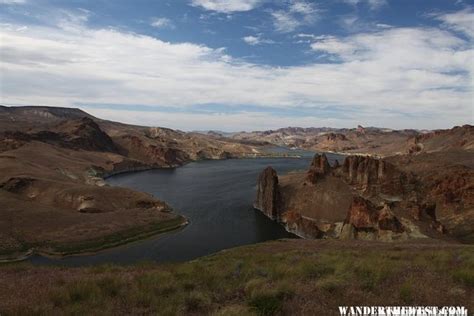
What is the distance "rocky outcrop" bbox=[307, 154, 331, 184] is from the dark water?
14.6 meters

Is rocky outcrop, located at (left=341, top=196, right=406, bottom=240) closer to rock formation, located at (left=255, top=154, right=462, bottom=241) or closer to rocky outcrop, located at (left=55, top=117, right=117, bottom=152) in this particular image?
rock formation, located at (left=255, top=154, right=462, bottom=241)

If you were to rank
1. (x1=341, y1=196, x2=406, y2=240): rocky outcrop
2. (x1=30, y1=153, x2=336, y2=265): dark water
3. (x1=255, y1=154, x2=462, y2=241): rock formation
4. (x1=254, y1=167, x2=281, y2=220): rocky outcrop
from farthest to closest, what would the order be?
(x1=254, y1=167, x2=281, y2=220): rocky outcrop
(x1=255, y1=154, x2=462, y2=241): rock formation
(x1=341, y1=196, x2=406, y2=240): rocky outcrop
(x1=30, y1=153, x2=336, y2=265): dark water

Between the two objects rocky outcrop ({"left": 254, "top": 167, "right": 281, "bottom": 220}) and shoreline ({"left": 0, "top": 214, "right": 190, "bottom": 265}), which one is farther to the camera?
rocky outcrop ({"left": 254, "top": 167, "right": 281, "bottom": 220})

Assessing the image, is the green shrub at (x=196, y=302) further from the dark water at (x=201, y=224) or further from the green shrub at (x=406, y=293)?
the dark water at (x=201, y=224)

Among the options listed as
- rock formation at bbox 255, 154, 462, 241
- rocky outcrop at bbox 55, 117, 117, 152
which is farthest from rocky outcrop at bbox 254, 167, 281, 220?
rocky outcrop at bbox 55, 117, 117, 152

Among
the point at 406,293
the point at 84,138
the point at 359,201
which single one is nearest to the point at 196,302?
the point at 406,293

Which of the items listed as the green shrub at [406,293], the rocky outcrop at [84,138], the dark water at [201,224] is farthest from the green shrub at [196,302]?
the rocky outcrop at [84,138]

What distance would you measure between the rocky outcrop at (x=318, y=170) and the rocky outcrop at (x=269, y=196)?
8198 mm

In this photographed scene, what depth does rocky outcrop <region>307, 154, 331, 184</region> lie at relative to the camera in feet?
290

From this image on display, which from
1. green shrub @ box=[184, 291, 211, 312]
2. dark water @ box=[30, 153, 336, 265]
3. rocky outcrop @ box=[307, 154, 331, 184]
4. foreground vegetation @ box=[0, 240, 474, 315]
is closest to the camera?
foreground vegetation @ box=[0, 240, 474, 315]

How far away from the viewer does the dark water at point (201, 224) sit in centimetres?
5631

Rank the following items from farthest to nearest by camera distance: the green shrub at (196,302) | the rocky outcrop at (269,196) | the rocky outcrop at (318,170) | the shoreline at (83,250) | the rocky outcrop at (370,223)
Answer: the rocky outcrop at (318,170) < the rocky outcrop at (269,196) < the rocky outcrop at (370,223) < the shoreline at (83,250) < the green shrub at (196,302)

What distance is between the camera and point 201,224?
7494 cm

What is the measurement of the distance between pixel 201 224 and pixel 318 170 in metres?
32.9
